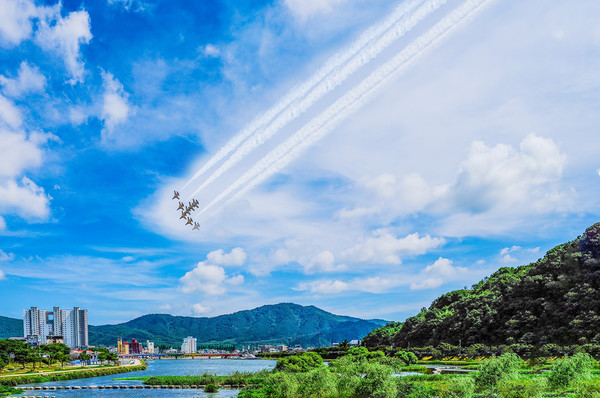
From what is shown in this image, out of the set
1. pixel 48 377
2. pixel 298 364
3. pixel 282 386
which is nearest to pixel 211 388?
pixel 298 364

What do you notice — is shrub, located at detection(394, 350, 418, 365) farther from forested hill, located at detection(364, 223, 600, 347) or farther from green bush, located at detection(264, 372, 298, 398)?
green bush, located at detection(264, 372, 298, 398)

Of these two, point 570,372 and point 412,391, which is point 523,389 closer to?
point 570,372

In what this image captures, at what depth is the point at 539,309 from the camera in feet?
257

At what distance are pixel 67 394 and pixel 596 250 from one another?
3119 inches

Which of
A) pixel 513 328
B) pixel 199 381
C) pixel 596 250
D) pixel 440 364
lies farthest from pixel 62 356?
pixel 596 250

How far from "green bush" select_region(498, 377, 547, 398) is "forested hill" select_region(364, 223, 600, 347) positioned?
36447 mm

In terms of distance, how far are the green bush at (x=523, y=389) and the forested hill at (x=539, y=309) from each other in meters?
36.4

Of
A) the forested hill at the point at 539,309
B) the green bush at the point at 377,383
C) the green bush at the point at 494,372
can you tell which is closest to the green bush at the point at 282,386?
the green bush at the point at 377,383

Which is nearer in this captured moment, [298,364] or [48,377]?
[298,364]

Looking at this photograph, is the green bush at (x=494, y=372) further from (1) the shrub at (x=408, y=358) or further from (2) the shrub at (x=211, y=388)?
(1) the shrub at (x=408, y=358)

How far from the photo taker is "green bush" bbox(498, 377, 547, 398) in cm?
2808

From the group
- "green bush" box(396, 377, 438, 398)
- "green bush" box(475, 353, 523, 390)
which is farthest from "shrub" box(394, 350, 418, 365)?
"green bush" box(475, 353, 523, 390)

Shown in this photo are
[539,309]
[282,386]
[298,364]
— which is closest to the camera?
[282,386]

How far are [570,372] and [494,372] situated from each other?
4624mm
